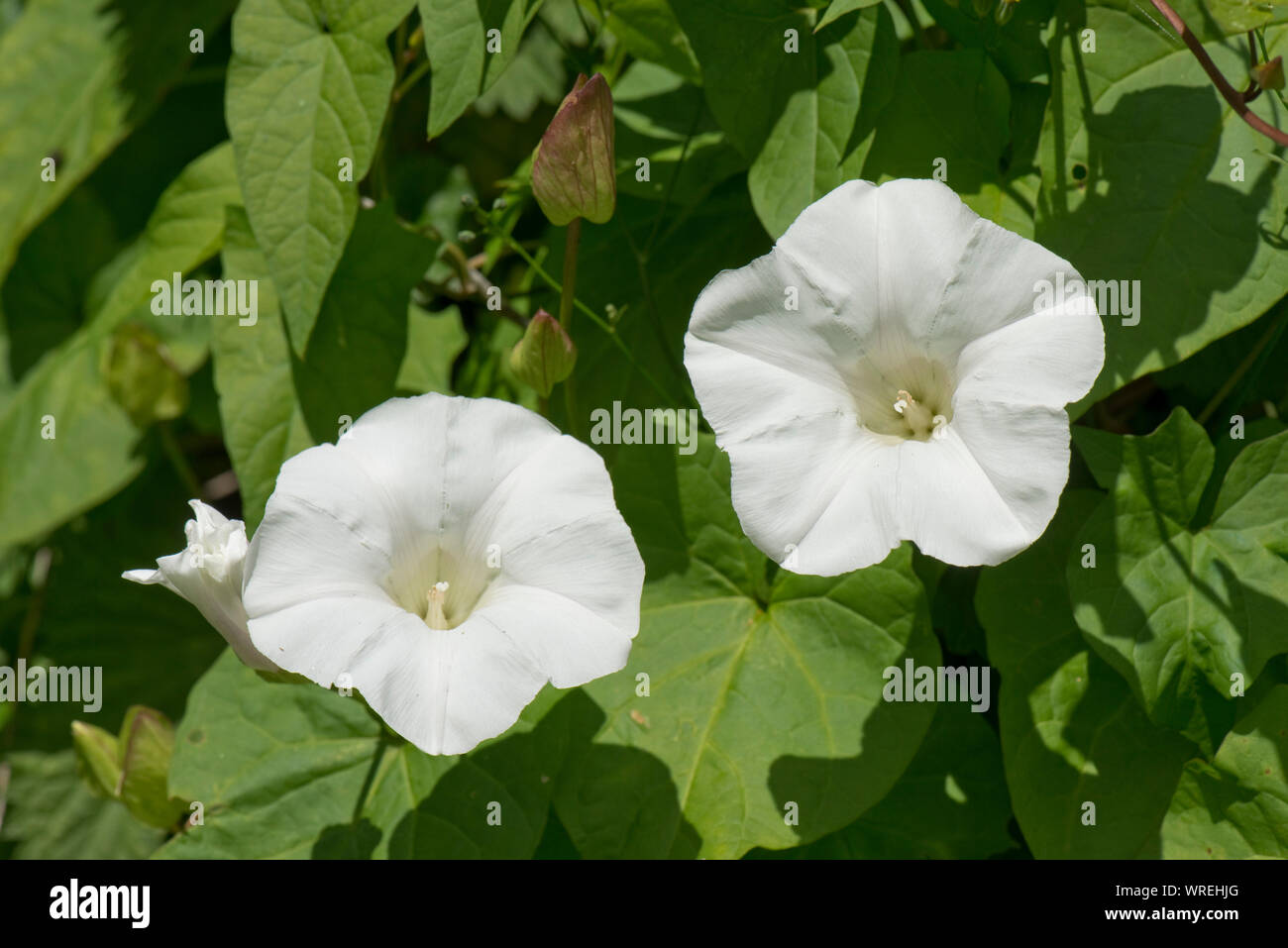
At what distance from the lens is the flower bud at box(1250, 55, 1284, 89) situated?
1.19 m

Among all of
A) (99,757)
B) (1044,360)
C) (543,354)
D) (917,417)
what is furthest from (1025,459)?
(99,757)

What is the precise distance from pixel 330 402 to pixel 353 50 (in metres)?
0.48

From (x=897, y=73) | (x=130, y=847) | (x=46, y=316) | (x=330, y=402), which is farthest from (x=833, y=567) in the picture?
(x=46, y=316)

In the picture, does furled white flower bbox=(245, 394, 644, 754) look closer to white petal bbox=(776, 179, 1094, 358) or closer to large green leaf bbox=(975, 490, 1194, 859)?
white petal bbox=(776, 179, 1094, 358)

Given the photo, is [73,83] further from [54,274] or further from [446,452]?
[446,452]

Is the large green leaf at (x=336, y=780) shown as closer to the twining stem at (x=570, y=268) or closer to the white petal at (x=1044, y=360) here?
the twining stem at (x=570, y=268)

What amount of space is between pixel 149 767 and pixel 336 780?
0.30 m

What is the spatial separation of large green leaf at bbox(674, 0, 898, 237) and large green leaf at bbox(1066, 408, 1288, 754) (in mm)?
444

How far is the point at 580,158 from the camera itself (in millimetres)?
1315

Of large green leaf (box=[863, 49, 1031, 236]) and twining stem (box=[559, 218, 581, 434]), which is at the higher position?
large green leaf (box=[863, 49, 1031, 236])

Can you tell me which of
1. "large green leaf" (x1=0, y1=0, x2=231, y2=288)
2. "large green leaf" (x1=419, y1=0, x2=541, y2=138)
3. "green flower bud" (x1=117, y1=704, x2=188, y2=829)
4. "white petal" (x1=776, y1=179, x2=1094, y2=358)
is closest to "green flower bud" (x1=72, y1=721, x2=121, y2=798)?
"green flower bud" (x1=117, y1=704, x2=188, y2=829)

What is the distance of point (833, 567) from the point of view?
1.12 m
